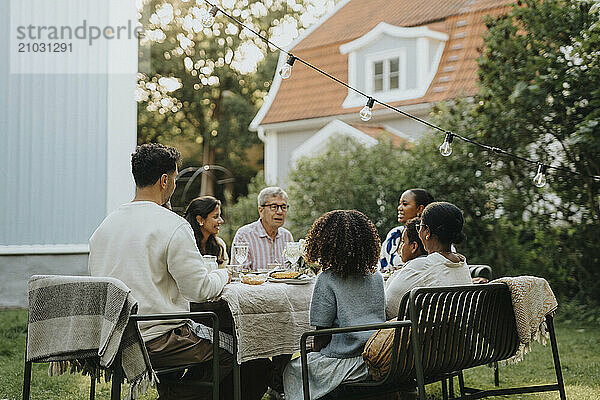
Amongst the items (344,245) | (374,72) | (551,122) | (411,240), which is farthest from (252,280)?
(374,72)

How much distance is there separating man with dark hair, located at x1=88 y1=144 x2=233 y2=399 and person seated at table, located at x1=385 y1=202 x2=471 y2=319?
2.76 ft

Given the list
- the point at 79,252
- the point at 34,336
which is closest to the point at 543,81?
the point at 79,252

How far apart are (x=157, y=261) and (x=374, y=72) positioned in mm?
11910

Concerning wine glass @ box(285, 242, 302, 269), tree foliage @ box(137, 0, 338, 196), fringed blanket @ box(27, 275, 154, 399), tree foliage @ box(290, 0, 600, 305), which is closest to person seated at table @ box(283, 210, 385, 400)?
wine glass @ box(285, 242, 302, 269)

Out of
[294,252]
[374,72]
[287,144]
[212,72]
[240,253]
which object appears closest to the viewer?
[240,253]

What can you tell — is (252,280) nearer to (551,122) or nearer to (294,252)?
(294,252)

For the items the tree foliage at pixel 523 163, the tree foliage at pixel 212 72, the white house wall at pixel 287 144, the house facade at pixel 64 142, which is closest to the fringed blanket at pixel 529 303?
the tree foliage at pixel 523 163

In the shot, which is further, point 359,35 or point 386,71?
point 359,35

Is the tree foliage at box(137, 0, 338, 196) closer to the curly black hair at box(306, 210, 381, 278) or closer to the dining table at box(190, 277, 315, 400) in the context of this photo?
the dining table at box(190, 277, 315, 400)

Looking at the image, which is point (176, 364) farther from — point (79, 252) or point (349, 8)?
point (349, 8)

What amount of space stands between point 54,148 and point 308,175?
12.1ft

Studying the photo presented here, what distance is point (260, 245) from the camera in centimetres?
580

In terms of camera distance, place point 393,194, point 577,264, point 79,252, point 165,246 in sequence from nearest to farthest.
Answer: point 165,246 < point 79,252 < point 577,264 < point 393,194

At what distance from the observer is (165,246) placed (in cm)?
342
